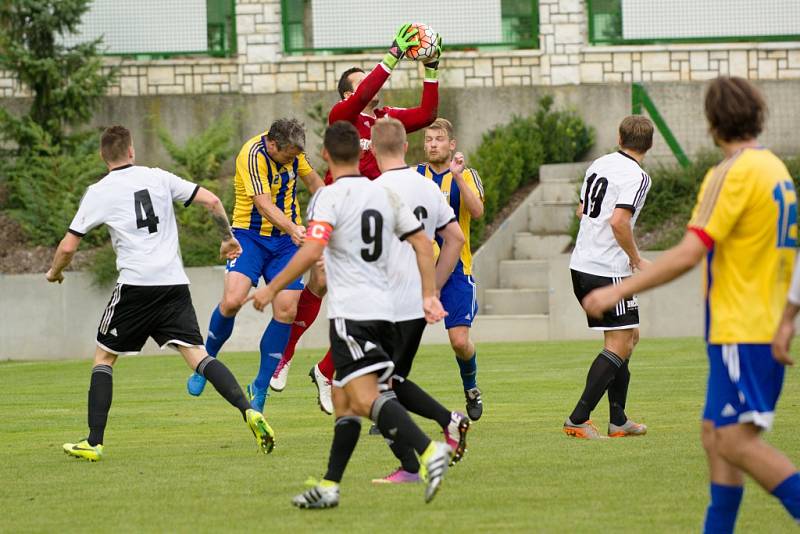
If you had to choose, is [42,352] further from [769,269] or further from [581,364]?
[769,269]

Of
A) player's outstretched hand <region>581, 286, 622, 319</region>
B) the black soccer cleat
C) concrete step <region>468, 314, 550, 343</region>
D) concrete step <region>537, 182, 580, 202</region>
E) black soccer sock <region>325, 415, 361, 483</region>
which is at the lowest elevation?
concrete step <region>468, 314, 550, 343</region>

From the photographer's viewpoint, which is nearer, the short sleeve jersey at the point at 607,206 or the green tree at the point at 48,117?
the short sleeve jersey at the point at 607,206

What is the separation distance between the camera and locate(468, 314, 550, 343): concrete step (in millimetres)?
18938

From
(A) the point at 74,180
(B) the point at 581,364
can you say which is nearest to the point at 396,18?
(A) the point at 74,180

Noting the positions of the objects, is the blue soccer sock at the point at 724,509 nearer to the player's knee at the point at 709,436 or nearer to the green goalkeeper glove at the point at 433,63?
the player's knee at the point at 709,436

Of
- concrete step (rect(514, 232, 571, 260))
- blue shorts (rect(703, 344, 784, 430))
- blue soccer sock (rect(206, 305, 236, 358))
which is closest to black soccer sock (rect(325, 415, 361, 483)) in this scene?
blue shorts (rect(703, 344, 784, 430))

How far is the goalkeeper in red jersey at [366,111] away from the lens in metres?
9.37

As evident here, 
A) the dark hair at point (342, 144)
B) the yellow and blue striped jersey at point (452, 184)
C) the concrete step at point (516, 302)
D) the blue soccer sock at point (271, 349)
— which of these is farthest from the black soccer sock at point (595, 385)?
the concrete step at point (516, 302)

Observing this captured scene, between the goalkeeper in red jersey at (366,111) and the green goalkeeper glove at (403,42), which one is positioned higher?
the green goalkeeper glove at (403,42)

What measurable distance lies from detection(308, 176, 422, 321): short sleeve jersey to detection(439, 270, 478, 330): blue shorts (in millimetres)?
2959

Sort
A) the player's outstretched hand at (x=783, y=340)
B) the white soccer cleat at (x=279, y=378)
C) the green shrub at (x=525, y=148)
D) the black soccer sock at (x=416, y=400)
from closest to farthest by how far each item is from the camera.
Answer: the player's outstretched hand at (x=783, y=340) → the black soccer sock at (x=416, y=400) → the white soccer cleat at (x=279, y=378) → the green shrub at (x=525, y=148)

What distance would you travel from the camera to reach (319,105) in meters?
22.0

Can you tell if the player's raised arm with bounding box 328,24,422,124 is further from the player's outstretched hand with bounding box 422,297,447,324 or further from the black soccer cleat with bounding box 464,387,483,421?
the player's outstretched hand with bounding box 422,297,447,324

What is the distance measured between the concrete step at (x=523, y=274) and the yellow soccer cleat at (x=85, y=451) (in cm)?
1207
